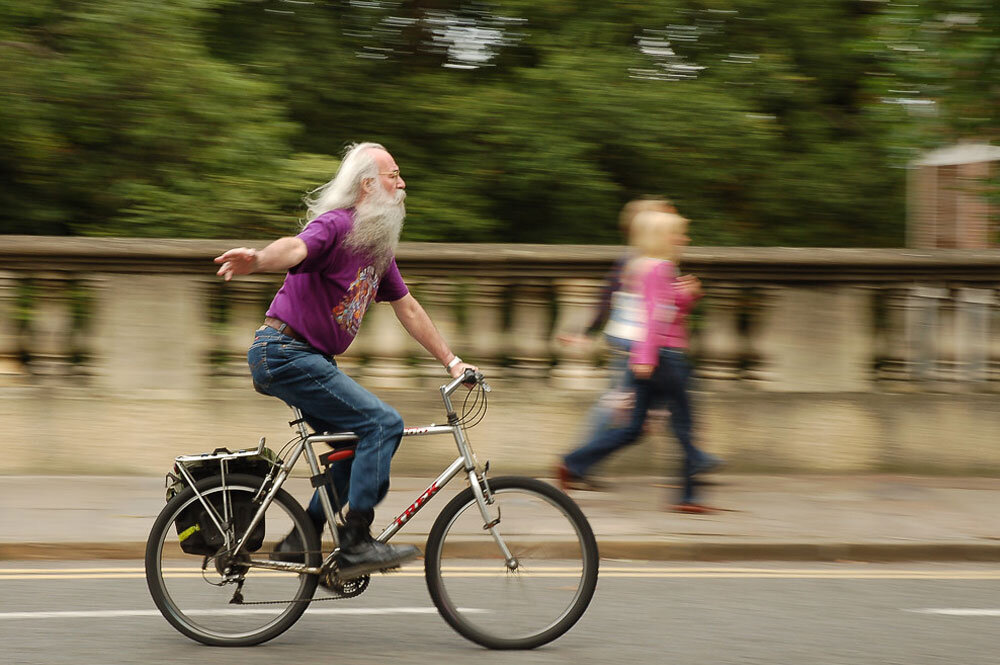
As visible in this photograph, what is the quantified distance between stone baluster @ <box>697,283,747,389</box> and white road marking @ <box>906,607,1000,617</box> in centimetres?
320

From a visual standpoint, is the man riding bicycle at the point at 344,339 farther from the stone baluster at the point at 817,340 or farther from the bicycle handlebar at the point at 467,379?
the stone baluster at the point at 817,340

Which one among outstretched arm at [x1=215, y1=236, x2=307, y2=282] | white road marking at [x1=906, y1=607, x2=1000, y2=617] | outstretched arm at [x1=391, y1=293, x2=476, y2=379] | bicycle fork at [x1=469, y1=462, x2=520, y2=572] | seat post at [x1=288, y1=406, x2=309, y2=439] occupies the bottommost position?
white road marking at [x1=906, y1=607, x2=1000, y2=617]

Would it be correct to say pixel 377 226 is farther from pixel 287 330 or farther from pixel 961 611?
pixel 961 611

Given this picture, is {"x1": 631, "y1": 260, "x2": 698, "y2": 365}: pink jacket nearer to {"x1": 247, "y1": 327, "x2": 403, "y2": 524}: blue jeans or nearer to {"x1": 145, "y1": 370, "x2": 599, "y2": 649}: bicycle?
{"x1": 145, "y1": 370, "x2": 599, "y2": 649}: bicycle

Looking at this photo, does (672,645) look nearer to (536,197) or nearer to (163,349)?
(163,349)

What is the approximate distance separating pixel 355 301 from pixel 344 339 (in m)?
0.16

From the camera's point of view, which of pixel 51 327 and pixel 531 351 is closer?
pixel 51 327

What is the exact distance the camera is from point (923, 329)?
343 inches

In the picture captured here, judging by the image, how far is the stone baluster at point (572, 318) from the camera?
27.7 feet

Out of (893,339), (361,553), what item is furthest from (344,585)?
(893,339)

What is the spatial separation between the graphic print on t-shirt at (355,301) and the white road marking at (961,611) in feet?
9.21

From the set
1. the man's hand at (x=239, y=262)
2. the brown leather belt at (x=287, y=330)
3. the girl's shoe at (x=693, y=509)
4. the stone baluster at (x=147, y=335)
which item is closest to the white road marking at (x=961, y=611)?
the girl's shoe at (x=693, y=509)

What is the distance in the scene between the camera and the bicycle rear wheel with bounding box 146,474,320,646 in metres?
4.68

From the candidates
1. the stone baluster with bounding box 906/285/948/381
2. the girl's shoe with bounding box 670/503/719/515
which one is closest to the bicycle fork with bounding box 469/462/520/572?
the girl's shoe with bounding box 670/503/719/515
